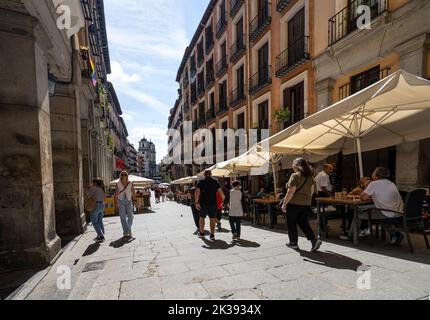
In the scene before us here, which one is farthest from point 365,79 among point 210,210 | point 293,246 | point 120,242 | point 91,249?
point 91,249

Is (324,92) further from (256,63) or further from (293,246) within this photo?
(293,246)

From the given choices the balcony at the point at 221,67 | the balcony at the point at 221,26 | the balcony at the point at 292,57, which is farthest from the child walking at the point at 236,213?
the balcony at the point at 221,26

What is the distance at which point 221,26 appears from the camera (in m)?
20.2

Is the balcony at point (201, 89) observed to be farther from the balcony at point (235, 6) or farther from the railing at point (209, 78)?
the balcony at point (235, 6)

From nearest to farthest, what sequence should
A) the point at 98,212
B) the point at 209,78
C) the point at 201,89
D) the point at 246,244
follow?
1. the point at 246,244
2. the point at 98,212
3. the point at 209,78
4. the point at 201,89

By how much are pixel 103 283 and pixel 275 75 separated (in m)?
12.5

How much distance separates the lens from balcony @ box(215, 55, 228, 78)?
1995 centimetres

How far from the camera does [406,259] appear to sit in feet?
11.9

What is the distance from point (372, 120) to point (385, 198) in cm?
246

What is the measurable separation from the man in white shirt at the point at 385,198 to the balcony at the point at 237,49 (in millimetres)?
14422

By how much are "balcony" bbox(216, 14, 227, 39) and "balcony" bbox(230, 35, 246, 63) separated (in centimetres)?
245

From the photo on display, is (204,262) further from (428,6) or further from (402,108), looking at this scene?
(428,6)

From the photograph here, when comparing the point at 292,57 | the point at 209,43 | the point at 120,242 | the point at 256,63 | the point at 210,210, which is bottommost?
the point at 120,242
